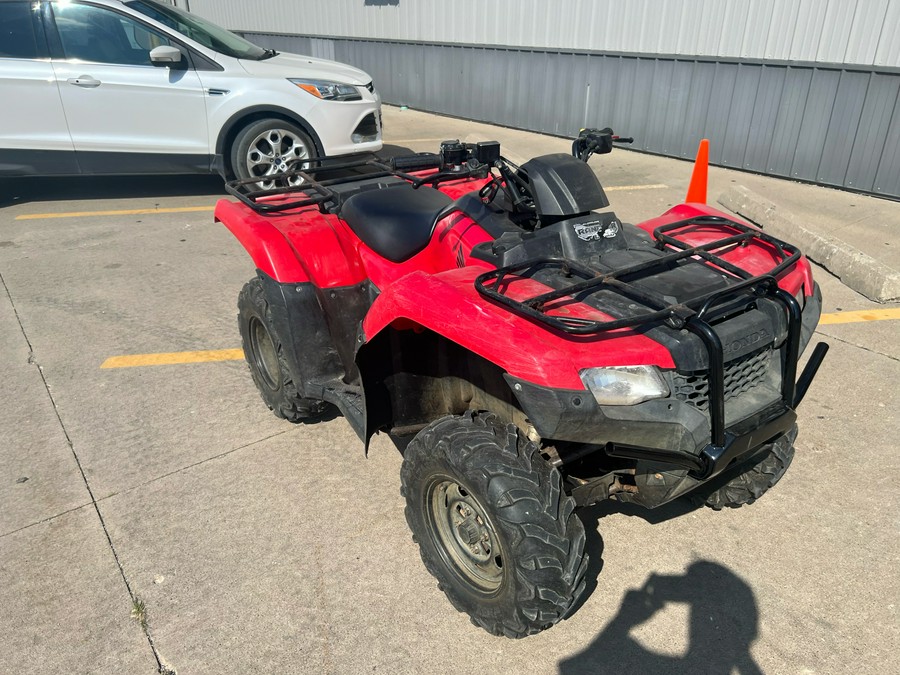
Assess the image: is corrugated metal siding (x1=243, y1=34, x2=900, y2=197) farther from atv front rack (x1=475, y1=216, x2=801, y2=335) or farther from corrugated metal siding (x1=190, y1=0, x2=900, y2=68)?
atv front rack (x1=475, y1=216, x2=801, y2=335)

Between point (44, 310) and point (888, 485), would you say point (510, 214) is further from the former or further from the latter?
point (44, 310)

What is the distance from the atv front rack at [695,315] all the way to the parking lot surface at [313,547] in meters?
0.82

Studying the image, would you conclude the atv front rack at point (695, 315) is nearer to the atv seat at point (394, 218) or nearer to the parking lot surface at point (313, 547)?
the atv seat at point (394, 218)

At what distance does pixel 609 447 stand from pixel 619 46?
916 cm

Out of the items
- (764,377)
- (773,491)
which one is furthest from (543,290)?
(773,491)

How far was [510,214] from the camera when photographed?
284 centimetres

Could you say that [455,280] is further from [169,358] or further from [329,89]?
[329,89]

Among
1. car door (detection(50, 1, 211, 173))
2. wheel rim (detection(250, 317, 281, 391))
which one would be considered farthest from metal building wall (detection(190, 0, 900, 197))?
wheel rim (detection(250, 317, 281, 391))

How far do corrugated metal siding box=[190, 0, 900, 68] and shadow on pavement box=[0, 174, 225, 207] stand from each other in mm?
5472

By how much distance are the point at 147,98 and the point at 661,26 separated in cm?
659

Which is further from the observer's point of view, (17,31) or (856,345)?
(17,31)

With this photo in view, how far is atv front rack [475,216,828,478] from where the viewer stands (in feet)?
6.90

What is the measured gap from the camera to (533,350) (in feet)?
6.70

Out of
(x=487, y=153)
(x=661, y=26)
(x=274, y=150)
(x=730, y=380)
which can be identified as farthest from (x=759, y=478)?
(x=661, y=26)
